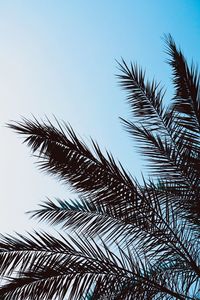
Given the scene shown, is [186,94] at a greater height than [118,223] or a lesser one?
greater

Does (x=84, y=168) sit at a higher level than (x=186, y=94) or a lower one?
lower

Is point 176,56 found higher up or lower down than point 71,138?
higher up

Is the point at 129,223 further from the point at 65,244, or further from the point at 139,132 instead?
the point at 139,132

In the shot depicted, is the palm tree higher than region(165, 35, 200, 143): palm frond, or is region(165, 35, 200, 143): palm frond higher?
region(165, 35, 200, 143): palm frond

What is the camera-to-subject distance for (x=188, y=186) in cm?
527

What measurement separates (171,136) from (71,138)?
1.56 meters

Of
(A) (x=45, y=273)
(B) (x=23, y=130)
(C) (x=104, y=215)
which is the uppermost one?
(B) (x=23, y=130)

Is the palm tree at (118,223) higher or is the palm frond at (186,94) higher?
the palm frond at (186,94)

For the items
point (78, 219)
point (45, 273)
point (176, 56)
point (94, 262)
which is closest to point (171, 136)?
point (176, 56)

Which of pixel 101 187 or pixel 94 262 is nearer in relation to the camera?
pixel 94 262

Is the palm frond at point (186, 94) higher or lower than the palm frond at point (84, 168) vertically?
higher

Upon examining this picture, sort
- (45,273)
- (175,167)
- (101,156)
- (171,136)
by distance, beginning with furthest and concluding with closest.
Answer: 1. (171,136)
2. (175,167)
3. (101,156)
4. (45,273)

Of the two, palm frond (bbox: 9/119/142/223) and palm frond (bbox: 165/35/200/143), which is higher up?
palm frond (bbox: 165/35/200/143)

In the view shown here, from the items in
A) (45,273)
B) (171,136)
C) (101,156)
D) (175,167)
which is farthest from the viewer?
(171,136)
